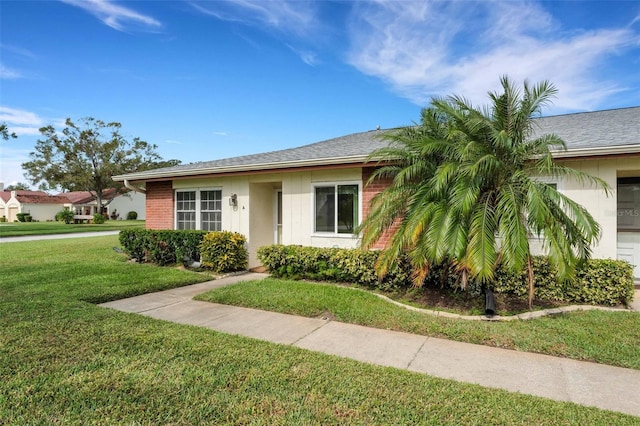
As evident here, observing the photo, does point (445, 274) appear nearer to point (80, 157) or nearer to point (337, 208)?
point (337, 208)

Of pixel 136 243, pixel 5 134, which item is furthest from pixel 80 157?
pixel 136 243

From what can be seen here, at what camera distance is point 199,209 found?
11469mm

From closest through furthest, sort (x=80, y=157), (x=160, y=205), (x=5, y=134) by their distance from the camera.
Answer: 1. (x=160, y=205)
2. (x=5, y=134)
3. (x=80, y=157)

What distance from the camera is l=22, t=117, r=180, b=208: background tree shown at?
148 ft

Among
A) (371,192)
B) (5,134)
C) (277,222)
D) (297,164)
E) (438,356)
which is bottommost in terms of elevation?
(438,356)

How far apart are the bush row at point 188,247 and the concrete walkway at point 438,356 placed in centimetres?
346

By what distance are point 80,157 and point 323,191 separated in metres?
48.8

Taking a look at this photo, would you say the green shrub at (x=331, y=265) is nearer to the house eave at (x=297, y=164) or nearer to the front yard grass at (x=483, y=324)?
the front yard grass at (x=483, y=324)

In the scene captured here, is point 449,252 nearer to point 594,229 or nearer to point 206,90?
point 594,229

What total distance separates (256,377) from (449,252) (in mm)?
3500

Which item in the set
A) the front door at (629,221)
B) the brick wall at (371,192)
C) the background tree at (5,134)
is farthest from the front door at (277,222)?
the background tree at (5,134)

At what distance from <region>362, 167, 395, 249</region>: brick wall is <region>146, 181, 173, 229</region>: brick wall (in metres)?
6.95

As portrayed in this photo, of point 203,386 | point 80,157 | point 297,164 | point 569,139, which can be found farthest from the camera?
point 80,157

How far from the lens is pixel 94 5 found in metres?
9.39
